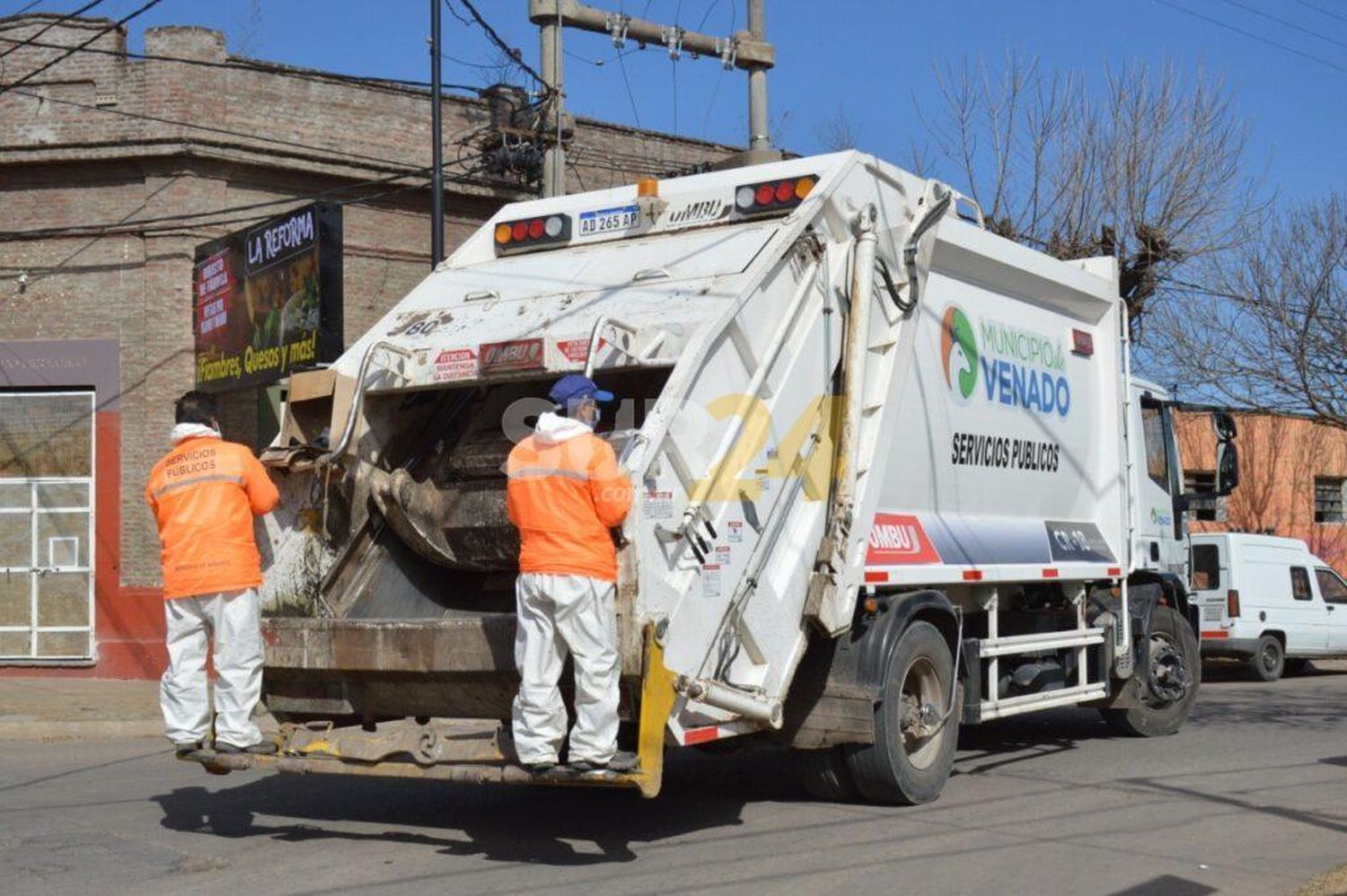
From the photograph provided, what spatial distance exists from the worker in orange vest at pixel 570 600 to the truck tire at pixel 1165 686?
545 centimetres

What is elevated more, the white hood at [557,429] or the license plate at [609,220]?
the license plate at [609,220]

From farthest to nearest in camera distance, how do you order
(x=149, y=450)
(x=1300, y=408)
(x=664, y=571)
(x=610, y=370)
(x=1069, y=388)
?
(x=1300, y=408) < (x=149, y=450) < (x=1069, y=388) < (x=610, y=370) < (x=664, y=571)

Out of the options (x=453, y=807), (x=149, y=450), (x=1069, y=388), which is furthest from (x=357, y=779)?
(x=149, y=450)

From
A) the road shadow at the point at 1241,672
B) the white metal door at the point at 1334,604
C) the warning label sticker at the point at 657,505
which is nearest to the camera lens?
the warning label sticker at the point at 657,505

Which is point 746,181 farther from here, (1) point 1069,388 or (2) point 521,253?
(1) point 1069,388

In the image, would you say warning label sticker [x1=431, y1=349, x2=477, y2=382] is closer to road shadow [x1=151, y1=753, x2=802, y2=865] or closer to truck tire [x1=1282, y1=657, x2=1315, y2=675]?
road shadow [x1=151, y1=753, x2=802, y2=865]

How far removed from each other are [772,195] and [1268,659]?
12.2 metres

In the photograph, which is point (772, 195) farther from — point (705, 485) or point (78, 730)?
point (78, 730)

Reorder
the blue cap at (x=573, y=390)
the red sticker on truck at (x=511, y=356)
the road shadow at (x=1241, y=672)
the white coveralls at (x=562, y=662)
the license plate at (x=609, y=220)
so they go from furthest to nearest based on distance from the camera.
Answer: the road shadow at (x=1241, y=672)
the license plate at (x=609, y=220)
the red sticker on truck at (x=511, y=356)
the blue cap at (x=573, y=390)
the white coveralls at (x=562, y=662)

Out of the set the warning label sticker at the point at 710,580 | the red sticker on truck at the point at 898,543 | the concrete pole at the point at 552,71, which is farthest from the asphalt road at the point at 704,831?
the concrete pole at the point at 552,71

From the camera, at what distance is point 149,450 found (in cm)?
1567

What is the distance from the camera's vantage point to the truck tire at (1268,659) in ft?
56.7

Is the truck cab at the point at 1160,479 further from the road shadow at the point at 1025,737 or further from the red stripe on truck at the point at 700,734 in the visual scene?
the red stripe on truck at the point at 700,734

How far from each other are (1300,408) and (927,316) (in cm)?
1821
